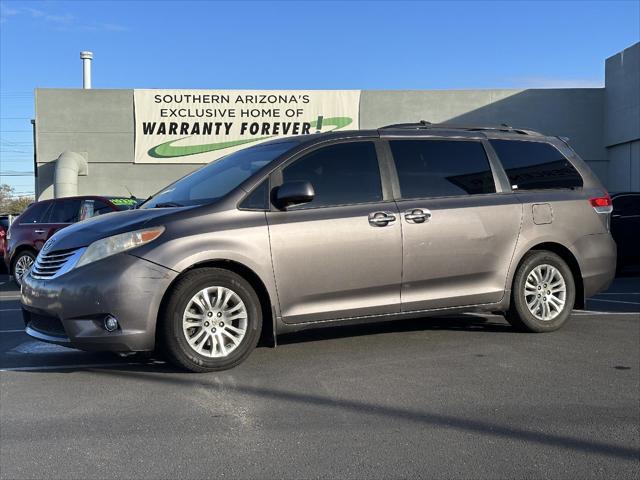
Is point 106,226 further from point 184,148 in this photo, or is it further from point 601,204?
point 184,148

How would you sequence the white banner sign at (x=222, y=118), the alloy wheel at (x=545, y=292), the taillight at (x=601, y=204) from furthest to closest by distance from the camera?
the white banner sign at (x=222, y=118) < the taillight at (x=601, y=204) < the alloy wheel at (x=545, y=292)

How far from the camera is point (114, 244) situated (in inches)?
197

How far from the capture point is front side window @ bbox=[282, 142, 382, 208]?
562cm

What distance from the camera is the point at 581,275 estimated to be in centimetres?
666

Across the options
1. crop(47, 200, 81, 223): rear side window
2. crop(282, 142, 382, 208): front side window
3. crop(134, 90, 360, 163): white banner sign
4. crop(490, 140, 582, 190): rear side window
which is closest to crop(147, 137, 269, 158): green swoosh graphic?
crop(134, 90, 360, 163): white banner sign

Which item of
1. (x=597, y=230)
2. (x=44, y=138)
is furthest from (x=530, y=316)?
(x=44, y=138)

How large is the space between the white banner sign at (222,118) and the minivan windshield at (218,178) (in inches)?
885

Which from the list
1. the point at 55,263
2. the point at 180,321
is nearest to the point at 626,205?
A: the point at 180,321

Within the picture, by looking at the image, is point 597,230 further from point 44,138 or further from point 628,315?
point 44,138

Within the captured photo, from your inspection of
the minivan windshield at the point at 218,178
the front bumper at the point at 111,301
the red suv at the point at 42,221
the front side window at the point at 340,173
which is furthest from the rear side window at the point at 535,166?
the red suv at the point at 42,221

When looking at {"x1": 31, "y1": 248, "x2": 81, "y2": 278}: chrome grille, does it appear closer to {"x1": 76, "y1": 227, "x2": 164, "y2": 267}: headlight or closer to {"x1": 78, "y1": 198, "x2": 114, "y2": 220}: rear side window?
{"x1": 76, "y1": 227, "x2": 164, "y2": 267}: headlight

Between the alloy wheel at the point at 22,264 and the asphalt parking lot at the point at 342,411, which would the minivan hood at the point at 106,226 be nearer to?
the asphalt parking lot at the point at 342,411

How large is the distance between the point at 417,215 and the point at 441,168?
624 mm

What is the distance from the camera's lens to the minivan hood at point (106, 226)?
200 inches
